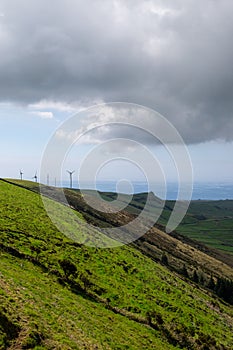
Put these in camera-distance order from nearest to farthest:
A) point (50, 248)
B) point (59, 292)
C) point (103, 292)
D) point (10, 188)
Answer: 1. point (59, 292)
2. point (103, 292)
3. point (50, 248)
4. point (10, 188)

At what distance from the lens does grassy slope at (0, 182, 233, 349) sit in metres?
26.7

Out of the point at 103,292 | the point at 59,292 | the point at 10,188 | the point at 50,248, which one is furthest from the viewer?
the point at 10,188

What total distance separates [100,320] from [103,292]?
8693mm

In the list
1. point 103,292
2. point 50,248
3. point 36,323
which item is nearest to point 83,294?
point 103,292

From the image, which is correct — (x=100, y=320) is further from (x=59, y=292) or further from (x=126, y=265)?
(x=126, y=265)

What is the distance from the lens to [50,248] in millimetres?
48094

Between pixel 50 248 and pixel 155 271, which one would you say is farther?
pixel 155 271

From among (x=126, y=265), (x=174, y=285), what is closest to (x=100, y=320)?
(x=126, y=265)

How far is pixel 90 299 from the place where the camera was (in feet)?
126

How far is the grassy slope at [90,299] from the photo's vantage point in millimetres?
26719

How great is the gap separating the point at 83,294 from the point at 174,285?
24098 millimetres

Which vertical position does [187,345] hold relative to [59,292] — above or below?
below

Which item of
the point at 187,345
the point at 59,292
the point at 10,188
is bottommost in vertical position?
the point at 187,345

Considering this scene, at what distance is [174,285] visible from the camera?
58156mm
